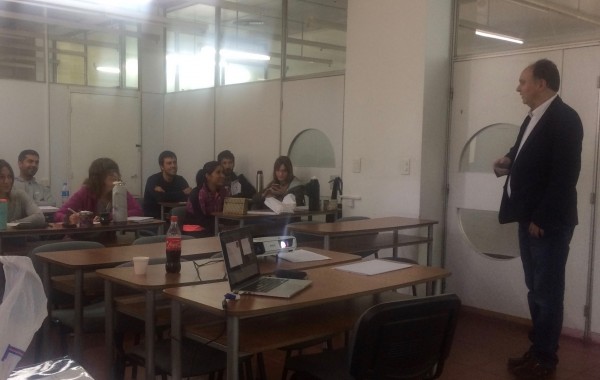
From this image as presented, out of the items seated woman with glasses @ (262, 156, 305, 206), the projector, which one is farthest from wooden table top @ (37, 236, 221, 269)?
seated woman with glasses @ (262, 156, 305, 206)

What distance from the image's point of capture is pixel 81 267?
2.99 meters

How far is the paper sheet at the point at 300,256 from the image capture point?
10.7 feet

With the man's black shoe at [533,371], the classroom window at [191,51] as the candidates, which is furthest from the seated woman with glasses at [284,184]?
the man's black shoe at [533,371]

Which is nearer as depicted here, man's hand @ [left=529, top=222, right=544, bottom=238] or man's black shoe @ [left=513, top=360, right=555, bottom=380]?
man's hand @ [left=529, top=222, right=544, bottom=238]

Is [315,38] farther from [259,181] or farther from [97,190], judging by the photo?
[97,190]

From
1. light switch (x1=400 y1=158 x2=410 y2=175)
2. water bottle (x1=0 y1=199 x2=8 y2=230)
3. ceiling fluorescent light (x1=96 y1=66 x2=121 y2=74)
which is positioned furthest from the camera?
ceiling fluorescent light (x1=96 y1=66 x2=121 y2=74)

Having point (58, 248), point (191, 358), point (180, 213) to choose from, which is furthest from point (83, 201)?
point (191, 358)

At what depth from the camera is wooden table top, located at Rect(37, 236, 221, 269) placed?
3.09m

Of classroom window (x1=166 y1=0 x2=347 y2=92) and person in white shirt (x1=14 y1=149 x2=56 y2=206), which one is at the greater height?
classroom window (x1=166 y1=0 x2=347 y2=92)

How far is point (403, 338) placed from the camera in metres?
2.07

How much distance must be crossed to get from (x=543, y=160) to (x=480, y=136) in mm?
1703

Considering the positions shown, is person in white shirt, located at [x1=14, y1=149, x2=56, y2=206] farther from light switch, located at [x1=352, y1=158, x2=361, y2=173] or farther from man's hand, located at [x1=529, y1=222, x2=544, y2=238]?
man's hand, located at [x1=529, y1=222, x2=544, y2=238]

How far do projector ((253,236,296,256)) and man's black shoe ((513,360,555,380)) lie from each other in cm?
166

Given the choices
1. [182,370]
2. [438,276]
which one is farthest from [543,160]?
[182,370]
